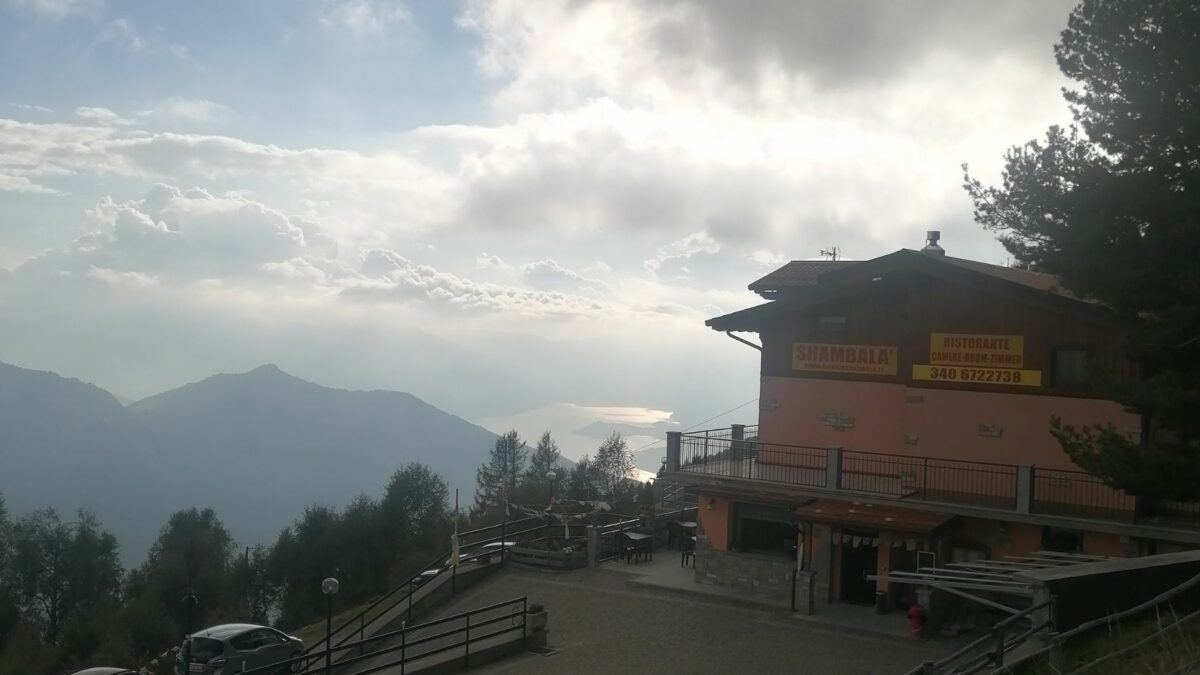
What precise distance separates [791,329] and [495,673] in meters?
11.0

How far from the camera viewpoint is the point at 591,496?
69.9 meters

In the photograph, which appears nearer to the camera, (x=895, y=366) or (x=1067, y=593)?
(x=1067, y=593)

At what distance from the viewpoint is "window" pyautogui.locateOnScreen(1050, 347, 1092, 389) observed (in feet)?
62.8

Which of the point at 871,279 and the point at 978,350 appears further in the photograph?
the point at 871,279

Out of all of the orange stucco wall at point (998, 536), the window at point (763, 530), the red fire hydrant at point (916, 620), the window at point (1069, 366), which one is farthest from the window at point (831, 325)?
the red fire hydrant at point (916, 620)

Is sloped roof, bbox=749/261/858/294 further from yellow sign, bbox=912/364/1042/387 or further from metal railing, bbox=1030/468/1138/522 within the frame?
metal railing, bbox=1030/468/1138/522

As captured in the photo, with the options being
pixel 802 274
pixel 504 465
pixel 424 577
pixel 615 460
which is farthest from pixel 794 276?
pixel 504 465

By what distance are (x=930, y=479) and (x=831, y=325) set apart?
13.8 ft

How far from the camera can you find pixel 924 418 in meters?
20.8

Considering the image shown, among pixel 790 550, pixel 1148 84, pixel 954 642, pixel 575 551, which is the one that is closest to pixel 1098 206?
pixel 1148 84

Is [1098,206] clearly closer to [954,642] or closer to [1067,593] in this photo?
[1067,593]

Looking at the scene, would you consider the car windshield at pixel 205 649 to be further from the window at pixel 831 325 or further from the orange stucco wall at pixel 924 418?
the window at pixel 831 325

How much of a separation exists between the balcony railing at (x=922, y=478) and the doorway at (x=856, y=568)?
108cm

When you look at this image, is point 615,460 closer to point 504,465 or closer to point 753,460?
point 504,465
